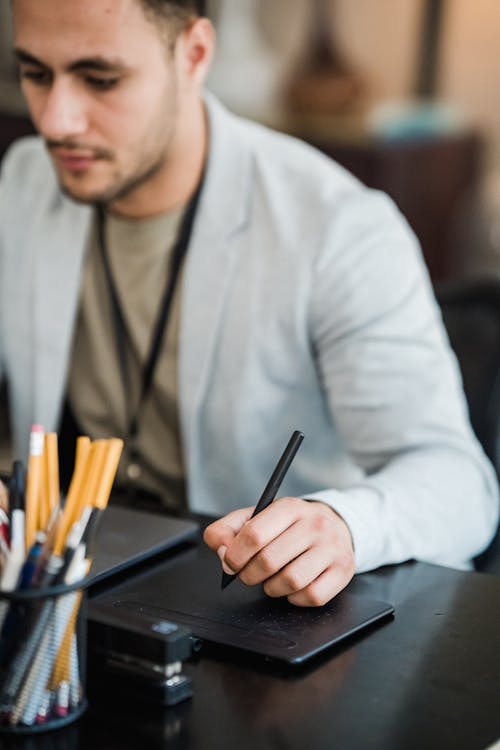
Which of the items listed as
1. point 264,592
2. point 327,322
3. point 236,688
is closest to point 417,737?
point 236,688

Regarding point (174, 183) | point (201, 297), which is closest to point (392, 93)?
point (174, 183)

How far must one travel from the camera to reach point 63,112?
1.73 metres

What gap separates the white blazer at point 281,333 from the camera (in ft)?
5.53

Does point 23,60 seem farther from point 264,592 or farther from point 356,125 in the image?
point 356,125

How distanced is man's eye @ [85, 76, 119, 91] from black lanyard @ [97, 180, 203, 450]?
264mm

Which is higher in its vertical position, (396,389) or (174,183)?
(174,183)

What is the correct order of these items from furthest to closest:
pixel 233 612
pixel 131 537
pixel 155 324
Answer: pixel 155 324
pixel 131 537
pixel 233 612

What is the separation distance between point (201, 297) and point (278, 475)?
73cm

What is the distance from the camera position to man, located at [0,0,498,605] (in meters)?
1.70

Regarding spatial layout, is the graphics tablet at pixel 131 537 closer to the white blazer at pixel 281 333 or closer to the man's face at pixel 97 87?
the white blazer at pixel 281 333

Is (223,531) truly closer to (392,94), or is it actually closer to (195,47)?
(195,47)

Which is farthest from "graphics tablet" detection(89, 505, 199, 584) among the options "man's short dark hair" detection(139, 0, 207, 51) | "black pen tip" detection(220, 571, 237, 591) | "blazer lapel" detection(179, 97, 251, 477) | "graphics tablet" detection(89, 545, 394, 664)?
"man's short dark hair" detection(139, 0, 207, 51)

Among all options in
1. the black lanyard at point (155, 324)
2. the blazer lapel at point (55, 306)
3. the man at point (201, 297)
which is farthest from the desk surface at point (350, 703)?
the blazer lapel at point (55, 306)

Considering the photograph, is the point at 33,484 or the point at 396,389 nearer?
the point at 33,484
